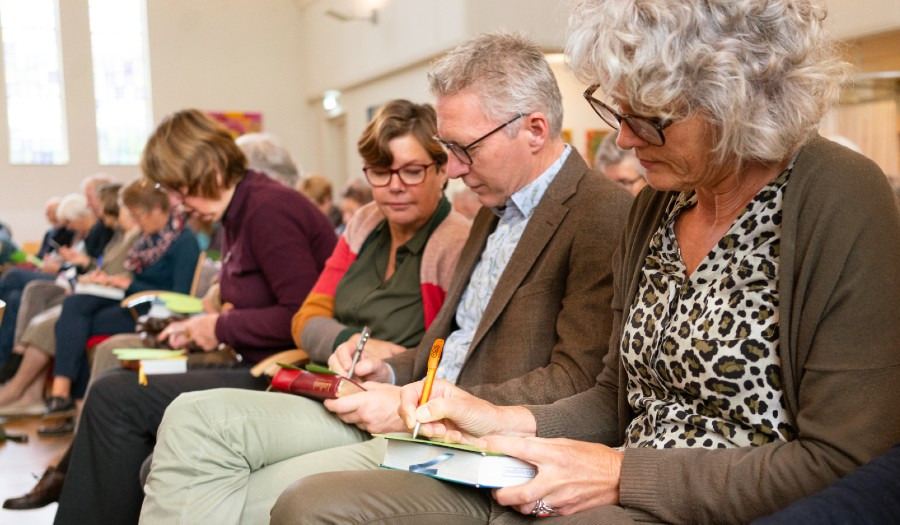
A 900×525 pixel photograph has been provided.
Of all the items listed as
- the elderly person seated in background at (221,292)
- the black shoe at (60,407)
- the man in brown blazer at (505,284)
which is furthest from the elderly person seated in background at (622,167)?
the black shoe at (60,407)

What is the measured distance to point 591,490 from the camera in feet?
4.43

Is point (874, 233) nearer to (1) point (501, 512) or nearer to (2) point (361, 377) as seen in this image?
(1) point (501, 512)

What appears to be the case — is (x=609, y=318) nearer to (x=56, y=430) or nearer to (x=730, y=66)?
(x=730, y=66)

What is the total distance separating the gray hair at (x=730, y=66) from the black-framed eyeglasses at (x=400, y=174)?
1182 millimetres

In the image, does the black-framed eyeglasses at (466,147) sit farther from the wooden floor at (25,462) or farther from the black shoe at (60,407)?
the black shoe at (60,407)

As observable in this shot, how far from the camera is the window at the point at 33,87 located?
35.8ft

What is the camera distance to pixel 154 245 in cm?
484

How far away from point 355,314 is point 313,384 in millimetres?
473

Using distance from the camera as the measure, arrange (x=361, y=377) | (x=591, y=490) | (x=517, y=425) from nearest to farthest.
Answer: (x=591, y=490)
(x=517, y=425)
(x=361, y=377)

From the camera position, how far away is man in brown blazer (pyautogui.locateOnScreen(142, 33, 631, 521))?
5.96ft

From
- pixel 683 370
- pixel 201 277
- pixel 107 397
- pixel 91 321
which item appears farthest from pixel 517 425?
pixel 91 321

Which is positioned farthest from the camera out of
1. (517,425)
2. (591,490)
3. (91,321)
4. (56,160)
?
(56,160)

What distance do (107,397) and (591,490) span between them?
1651mm

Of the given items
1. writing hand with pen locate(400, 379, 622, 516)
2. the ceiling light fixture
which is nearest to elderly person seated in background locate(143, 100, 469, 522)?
writing hand with pen locate(400, 379, 622, 516)
